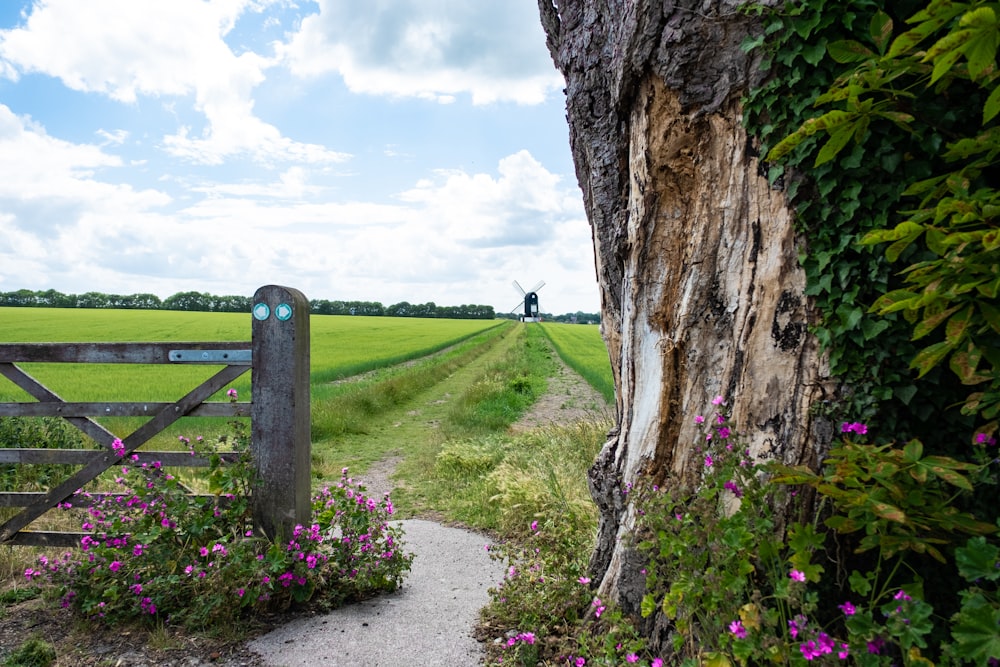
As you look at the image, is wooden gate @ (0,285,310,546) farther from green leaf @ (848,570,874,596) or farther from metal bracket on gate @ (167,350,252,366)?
green leaf @ (848,570,874,596)

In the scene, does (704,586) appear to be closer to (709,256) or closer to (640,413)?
(640,413)

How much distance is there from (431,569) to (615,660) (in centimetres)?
251

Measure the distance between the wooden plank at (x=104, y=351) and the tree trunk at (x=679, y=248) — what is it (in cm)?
285

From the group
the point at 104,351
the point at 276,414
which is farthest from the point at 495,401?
A: the point at 104,351

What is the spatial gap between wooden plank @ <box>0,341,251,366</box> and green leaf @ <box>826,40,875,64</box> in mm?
4019

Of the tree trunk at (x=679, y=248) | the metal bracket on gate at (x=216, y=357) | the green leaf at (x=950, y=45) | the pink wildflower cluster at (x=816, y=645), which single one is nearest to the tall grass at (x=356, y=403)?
the metal bracket on gate at (x=216, y=357)

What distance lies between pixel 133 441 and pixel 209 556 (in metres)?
1.16

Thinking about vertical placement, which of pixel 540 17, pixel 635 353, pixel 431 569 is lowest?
pixel 431 569

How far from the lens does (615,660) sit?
3.17 metres

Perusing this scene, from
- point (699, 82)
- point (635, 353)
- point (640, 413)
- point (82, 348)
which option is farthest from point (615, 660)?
point (82, 348)

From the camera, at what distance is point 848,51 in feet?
8.29

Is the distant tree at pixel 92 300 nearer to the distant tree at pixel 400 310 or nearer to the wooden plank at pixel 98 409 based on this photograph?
the distant tree at pixel 400 310

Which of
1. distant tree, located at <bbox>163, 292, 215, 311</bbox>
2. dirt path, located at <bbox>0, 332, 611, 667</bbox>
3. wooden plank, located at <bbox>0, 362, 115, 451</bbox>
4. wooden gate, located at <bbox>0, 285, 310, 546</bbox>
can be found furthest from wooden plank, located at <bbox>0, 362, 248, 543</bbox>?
distant tree, located at <bbox>163, 292, 215, 311</bbox>

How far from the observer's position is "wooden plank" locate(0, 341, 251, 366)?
4.81 m
